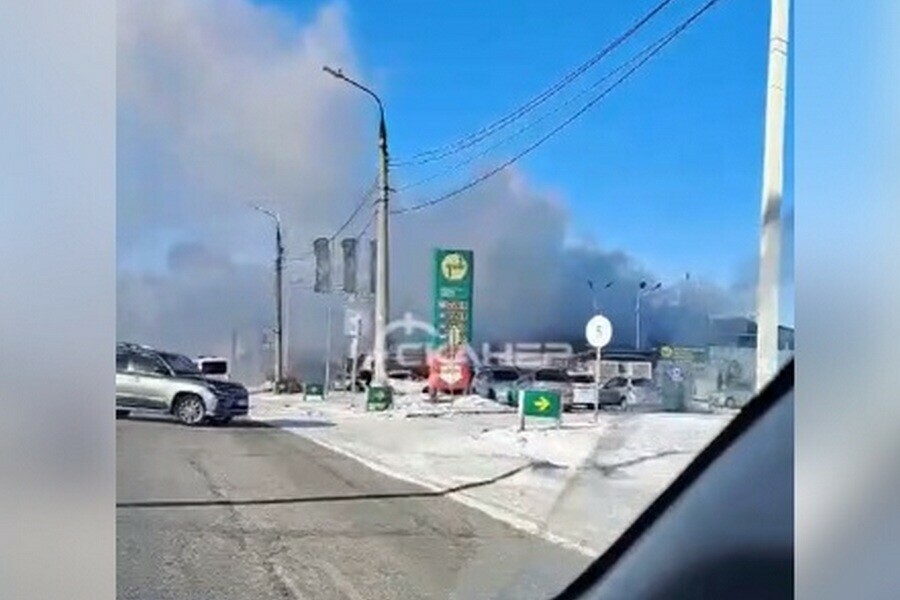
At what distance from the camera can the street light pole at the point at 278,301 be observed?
2.09m

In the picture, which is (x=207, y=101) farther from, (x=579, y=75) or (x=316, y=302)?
(x=579, y=75)

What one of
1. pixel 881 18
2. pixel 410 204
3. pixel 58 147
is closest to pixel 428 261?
pixel 410 204

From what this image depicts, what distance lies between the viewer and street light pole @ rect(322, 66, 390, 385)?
214 cm

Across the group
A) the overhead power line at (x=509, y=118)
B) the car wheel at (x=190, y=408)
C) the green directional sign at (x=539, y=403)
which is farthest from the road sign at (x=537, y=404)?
the car wheel at (x=190, y=408)

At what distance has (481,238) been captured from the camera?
2.21 metres

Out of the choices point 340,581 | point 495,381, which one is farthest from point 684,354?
point 340,581

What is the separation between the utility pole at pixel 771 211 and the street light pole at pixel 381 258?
0.68 m

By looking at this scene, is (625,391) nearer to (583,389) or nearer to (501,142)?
(583,389)

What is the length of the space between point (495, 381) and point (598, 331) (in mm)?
207

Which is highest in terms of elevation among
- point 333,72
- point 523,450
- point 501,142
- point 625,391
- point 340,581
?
point 333,72

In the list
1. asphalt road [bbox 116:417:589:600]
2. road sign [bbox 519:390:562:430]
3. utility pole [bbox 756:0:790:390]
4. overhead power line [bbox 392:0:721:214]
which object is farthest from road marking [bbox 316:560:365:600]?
utility pole [bbox 756:0:790:390]

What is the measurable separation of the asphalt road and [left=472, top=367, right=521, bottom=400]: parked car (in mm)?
199

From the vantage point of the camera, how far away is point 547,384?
2.21 meters

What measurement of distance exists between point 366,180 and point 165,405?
→ 0.51m
